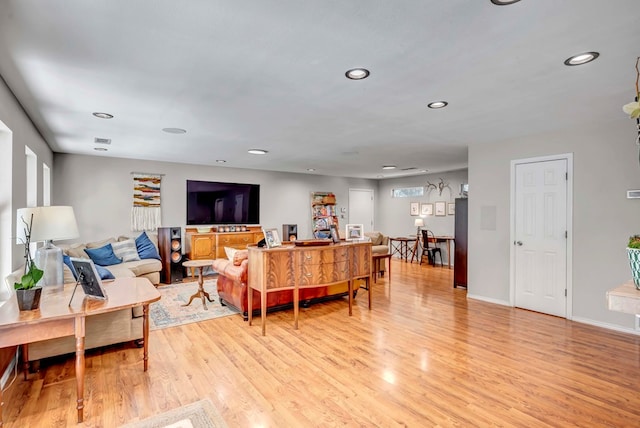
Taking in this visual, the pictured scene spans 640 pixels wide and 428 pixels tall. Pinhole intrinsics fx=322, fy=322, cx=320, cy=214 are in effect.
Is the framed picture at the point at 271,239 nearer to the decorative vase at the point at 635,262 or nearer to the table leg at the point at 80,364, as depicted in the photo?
the table leg at the point at 80,364

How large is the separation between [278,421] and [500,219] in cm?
407

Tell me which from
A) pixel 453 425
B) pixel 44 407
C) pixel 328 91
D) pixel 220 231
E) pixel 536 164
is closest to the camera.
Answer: pixel 453 425

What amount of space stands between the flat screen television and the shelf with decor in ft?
5.44

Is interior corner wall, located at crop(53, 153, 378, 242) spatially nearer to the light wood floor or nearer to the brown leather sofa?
the brown leather sofa

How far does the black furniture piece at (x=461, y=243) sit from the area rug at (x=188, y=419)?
472 centimetres

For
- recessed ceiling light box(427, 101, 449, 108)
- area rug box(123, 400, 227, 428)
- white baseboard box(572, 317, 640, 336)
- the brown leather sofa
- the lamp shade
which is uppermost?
recessed ceiling light box(427, 101, 449, 108)

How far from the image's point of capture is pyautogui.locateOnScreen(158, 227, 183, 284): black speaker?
6.08m

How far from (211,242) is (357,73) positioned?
529 centimetres

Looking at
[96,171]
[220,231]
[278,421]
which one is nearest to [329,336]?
[278,421]

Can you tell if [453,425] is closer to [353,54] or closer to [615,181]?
[353,54]

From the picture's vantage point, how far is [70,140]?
4684 mm

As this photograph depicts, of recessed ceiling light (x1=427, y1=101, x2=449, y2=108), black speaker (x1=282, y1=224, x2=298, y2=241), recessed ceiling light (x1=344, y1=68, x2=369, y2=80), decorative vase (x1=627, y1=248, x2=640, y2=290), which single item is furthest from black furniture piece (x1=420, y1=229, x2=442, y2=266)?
decorative vase (x1=627, y1=248, x2=640, y2=290)

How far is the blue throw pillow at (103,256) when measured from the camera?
16.5ft

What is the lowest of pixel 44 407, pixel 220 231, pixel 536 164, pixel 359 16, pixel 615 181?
pixel 44 407
